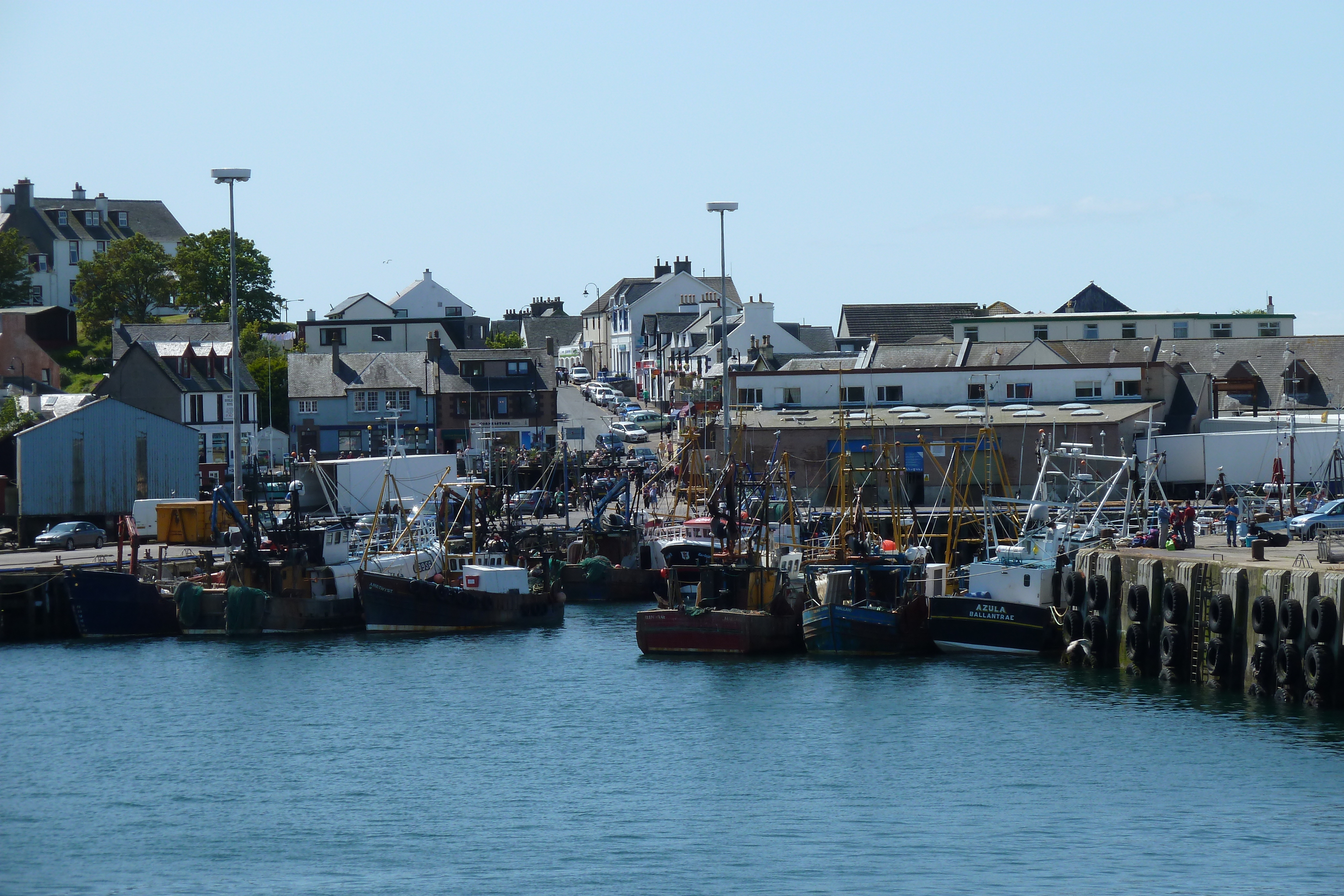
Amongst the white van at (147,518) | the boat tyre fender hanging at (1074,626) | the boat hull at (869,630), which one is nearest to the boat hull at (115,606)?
the white van at (147,518)

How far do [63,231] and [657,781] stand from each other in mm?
96621

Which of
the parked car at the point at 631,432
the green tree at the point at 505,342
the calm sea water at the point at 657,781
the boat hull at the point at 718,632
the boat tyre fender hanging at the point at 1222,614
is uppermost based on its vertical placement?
the green tree at the point at 505,342

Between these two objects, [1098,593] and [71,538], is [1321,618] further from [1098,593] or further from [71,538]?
[71,538]

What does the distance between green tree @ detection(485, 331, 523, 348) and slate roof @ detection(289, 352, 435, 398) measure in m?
29.7

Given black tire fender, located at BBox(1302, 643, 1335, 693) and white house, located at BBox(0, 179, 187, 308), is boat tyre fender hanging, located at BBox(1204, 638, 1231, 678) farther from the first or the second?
white house, located at BBox(0, 179, 187, 308)

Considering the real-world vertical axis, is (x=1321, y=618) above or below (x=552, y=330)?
below

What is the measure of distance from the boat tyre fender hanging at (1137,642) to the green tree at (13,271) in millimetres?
87841

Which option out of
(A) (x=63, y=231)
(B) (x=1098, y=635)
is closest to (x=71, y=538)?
(B) (x=1098, y=635)

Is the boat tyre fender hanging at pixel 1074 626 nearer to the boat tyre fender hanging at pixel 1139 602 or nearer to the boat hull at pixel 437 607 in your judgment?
the boat tyre fender hanging at pixel 1139 602

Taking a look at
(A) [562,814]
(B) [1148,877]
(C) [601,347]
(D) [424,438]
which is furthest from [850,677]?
(C) [601,347]

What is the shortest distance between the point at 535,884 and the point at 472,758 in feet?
31.1

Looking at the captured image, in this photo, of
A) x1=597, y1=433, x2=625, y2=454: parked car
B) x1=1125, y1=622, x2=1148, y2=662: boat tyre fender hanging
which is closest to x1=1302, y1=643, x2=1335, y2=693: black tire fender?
x1=1125, y1=622, x2=1148, y2=662: boat tyre fender hanging

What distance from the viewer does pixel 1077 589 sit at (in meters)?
46.0

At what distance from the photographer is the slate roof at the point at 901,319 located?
117 m
